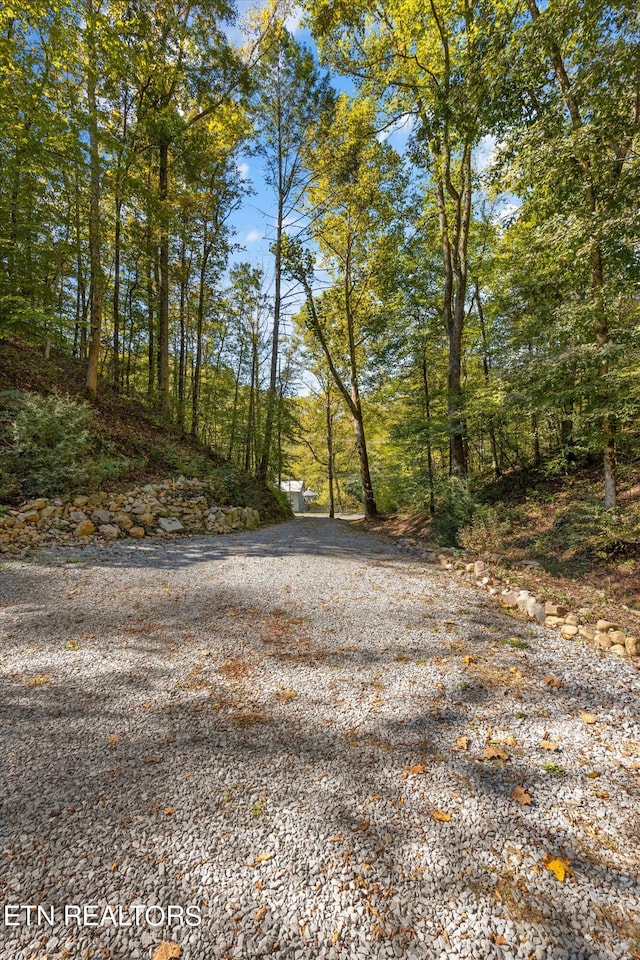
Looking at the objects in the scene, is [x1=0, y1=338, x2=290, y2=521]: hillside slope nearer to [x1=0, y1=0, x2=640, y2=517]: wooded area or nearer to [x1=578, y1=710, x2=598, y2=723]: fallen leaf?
[x1=0, y1=0, x2=640, y2=517]: wooded area

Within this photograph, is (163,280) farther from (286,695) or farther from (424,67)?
(286,695)

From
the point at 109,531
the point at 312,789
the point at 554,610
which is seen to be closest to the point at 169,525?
the point at 109,531

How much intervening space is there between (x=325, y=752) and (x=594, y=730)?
140 centimetres

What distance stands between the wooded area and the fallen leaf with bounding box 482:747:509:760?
3.89 m

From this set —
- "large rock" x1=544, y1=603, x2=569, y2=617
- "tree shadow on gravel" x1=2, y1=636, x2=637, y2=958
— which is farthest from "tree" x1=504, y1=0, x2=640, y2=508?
"tree shadow on gravel" x1=2, y1=636, x2=637, y2=958

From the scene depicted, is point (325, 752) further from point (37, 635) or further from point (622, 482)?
point (622, 482)

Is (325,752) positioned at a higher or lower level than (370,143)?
lower

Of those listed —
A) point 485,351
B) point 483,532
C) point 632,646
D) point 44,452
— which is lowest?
point 632,646

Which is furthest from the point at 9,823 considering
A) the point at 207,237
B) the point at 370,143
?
the point at 207,237

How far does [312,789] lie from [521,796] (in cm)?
85

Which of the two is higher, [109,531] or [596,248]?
[596,248]

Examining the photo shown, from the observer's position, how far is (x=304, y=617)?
→ 10.3 ft

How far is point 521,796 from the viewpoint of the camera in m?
1.43

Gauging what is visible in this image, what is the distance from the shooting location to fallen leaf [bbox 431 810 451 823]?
52.8 inches
